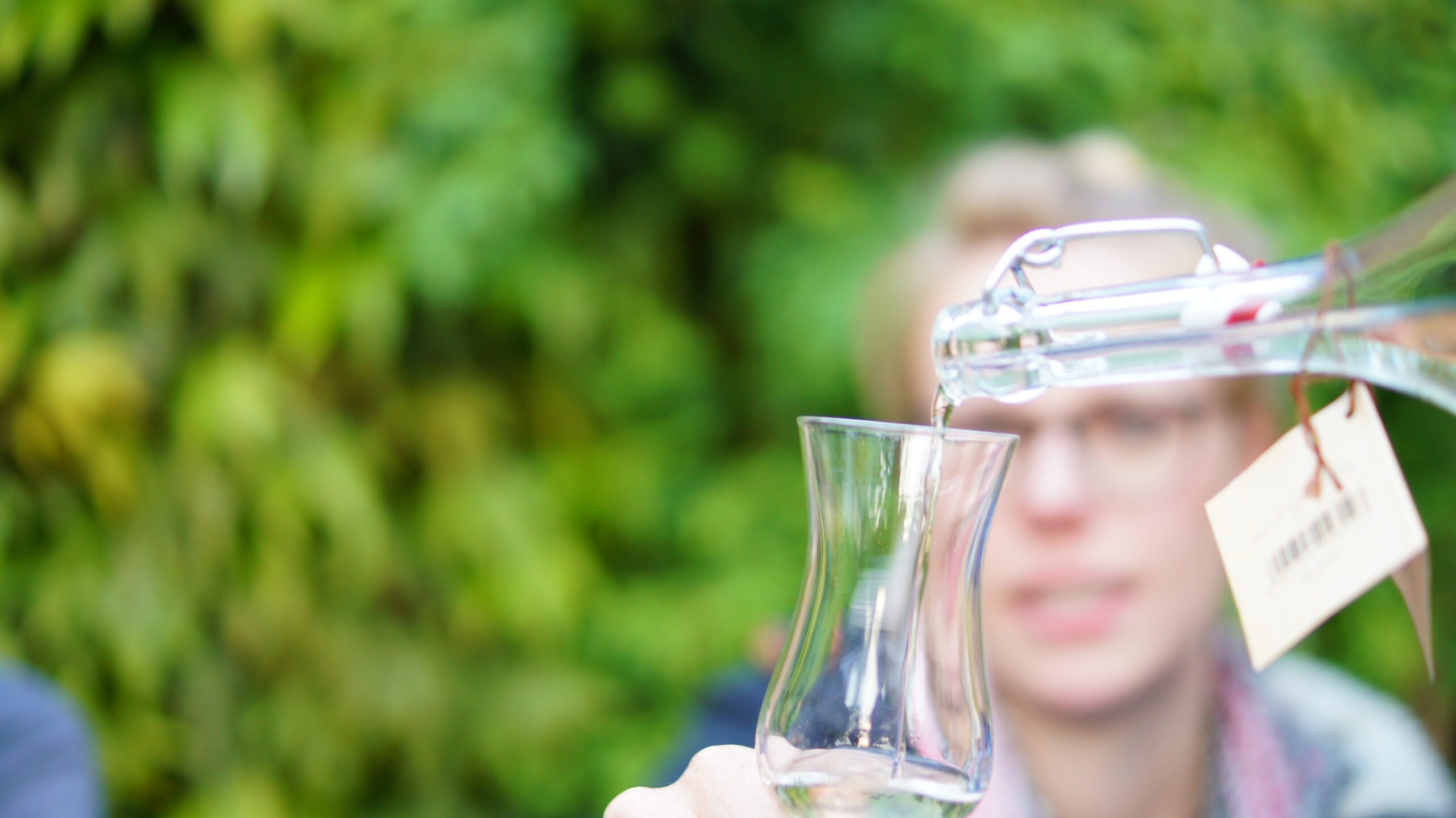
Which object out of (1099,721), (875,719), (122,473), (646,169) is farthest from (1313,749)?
(122,473)

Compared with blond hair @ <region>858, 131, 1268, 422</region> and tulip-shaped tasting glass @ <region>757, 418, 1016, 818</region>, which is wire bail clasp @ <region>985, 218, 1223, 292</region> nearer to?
tulip-shaped tasting glass @ <region>757, 418, 1016, 818</region>

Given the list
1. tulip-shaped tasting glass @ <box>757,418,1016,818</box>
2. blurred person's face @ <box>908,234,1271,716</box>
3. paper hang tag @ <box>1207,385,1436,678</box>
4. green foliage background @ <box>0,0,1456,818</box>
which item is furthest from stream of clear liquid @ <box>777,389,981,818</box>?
green foliage background @ <box>0,0,1456,818</box>

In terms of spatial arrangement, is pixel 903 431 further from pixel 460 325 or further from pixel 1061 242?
pixel 460 325

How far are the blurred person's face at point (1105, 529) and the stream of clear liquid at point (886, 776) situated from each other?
49 centimetres

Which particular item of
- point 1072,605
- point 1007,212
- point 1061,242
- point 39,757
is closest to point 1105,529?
point 1072,605

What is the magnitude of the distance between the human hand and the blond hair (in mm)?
622

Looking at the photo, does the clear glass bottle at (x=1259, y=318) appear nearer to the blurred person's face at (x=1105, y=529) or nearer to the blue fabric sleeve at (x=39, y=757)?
the blurred person's face at (x=1105, y=529)

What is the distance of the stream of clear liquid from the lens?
1.59ft

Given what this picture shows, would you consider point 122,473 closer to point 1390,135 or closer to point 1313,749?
point 1313,749

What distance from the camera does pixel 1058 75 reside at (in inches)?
59.6

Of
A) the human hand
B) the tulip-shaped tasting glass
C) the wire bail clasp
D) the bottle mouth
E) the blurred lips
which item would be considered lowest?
the blurred lips

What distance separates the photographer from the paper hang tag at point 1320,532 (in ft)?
1.35

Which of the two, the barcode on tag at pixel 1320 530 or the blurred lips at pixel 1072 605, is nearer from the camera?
the barcode on tag at pixel 1320 530

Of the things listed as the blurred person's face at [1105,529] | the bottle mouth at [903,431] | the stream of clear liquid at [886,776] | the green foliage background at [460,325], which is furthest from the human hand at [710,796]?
the green foliage background at [460,325]
